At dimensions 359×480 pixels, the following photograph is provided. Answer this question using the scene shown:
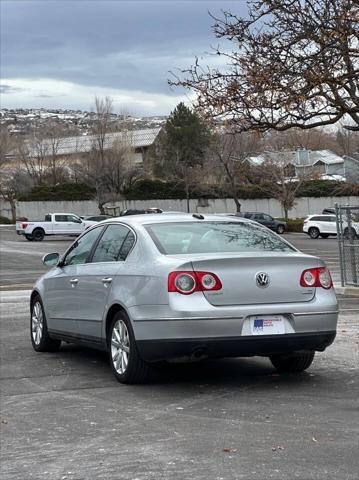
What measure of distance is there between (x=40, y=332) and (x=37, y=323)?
0.64 ft

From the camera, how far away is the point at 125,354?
25.3ft

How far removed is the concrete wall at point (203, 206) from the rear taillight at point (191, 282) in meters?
→ 68.2

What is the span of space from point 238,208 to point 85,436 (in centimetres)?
6380

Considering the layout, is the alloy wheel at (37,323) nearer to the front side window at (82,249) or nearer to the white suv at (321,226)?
the front side window at (82,249)

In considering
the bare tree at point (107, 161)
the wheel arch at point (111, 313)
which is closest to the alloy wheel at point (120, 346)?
the wheel arch at point (111, 313)

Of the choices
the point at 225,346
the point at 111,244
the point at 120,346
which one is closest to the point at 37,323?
the point at 111,244

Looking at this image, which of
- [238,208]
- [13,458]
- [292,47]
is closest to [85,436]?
[13,458]

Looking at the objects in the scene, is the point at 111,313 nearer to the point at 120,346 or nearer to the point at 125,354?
the point at 120,346

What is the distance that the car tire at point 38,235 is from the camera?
171ft

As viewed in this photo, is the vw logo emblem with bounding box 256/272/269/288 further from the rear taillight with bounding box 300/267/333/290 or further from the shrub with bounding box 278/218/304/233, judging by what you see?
the shrub with bounding box 278/218/304/233

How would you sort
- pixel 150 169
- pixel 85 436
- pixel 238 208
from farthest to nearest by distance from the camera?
pixel 150 169 < pixel 238 208 < pixel 85 436

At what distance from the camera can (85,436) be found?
19.6 feet

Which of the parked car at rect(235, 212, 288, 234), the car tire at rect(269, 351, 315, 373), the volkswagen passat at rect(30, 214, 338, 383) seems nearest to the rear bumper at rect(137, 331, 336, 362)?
the volkswagen passat at rect(30, 214, 338, 383)

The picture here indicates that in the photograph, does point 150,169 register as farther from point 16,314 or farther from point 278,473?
point 278,473
